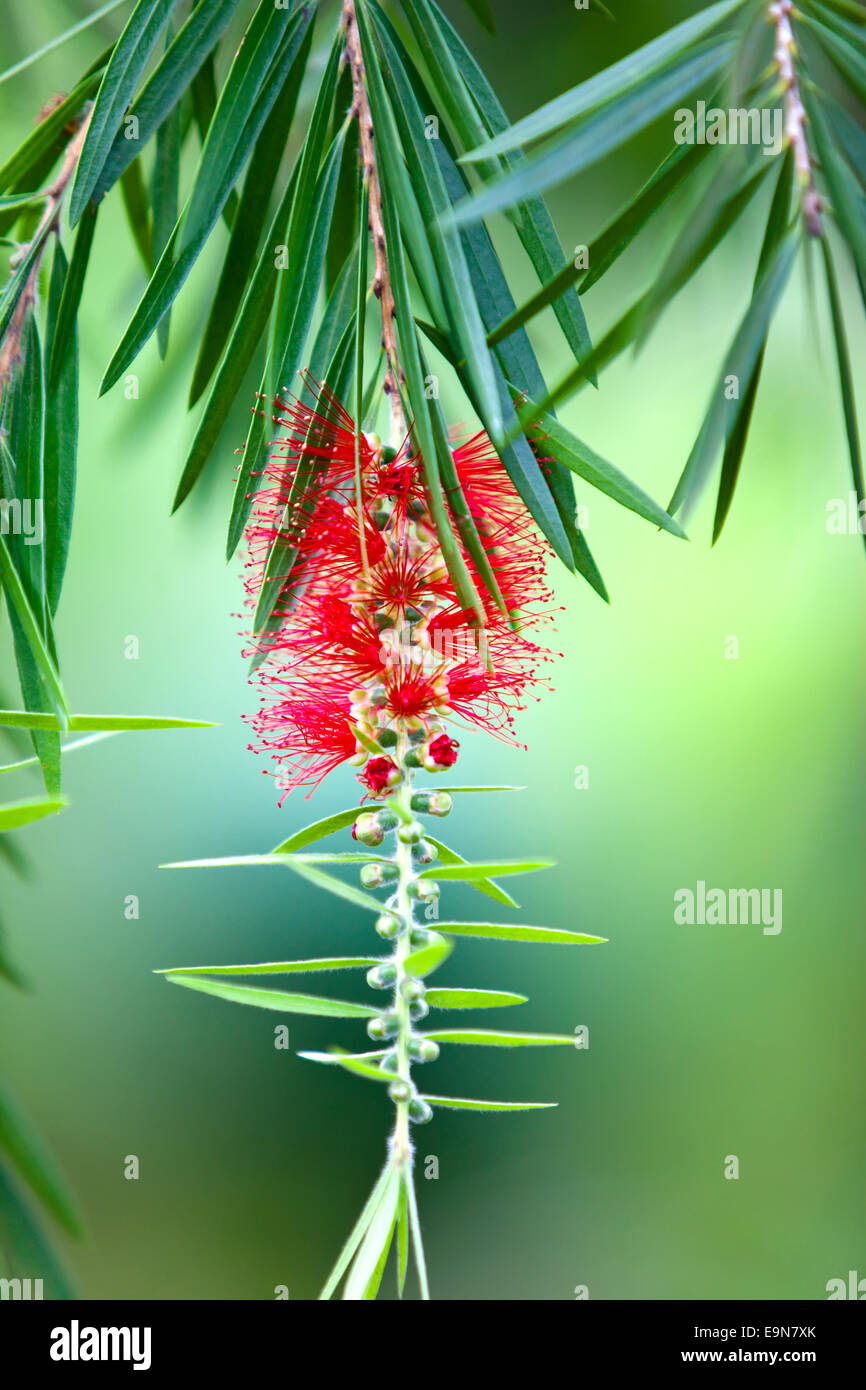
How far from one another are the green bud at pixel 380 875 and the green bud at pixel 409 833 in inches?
0.5

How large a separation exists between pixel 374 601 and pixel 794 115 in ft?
0.70

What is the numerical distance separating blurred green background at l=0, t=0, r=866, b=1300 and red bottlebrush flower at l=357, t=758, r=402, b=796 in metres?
0.84

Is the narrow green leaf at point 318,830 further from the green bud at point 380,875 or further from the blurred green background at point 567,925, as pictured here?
the blurred green background at point 567,925

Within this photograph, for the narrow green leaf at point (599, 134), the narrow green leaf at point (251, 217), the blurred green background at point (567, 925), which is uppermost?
the narrow green leaf at point (251, 217)

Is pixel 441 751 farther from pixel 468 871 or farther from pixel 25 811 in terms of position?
pixel 25 811

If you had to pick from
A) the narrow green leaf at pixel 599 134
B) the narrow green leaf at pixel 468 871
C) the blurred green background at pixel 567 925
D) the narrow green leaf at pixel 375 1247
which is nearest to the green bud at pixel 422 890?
the narrow green leaf at pixel 468 871

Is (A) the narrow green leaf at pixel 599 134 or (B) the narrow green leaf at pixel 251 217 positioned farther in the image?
(B) the narrow green leaf at pixel 251 217

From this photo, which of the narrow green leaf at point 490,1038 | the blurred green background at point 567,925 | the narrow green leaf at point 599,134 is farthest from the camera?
the blurred green background at point 567,925

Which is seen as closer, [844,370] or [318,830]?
[844,370]

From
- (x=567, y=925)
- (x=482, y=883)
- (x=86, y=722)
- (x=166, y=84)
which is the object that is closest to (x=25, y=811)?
(x=86, y=722)

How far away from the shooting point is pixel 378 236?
1.31 ft

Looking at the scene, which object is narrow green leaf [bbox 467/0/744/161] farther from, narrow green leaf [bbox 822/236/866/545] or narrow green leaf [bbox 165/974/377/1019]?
narrow green leaf [bbox 165/974/377/1019]

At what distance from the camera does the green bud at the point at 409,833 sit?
0.38 meters
